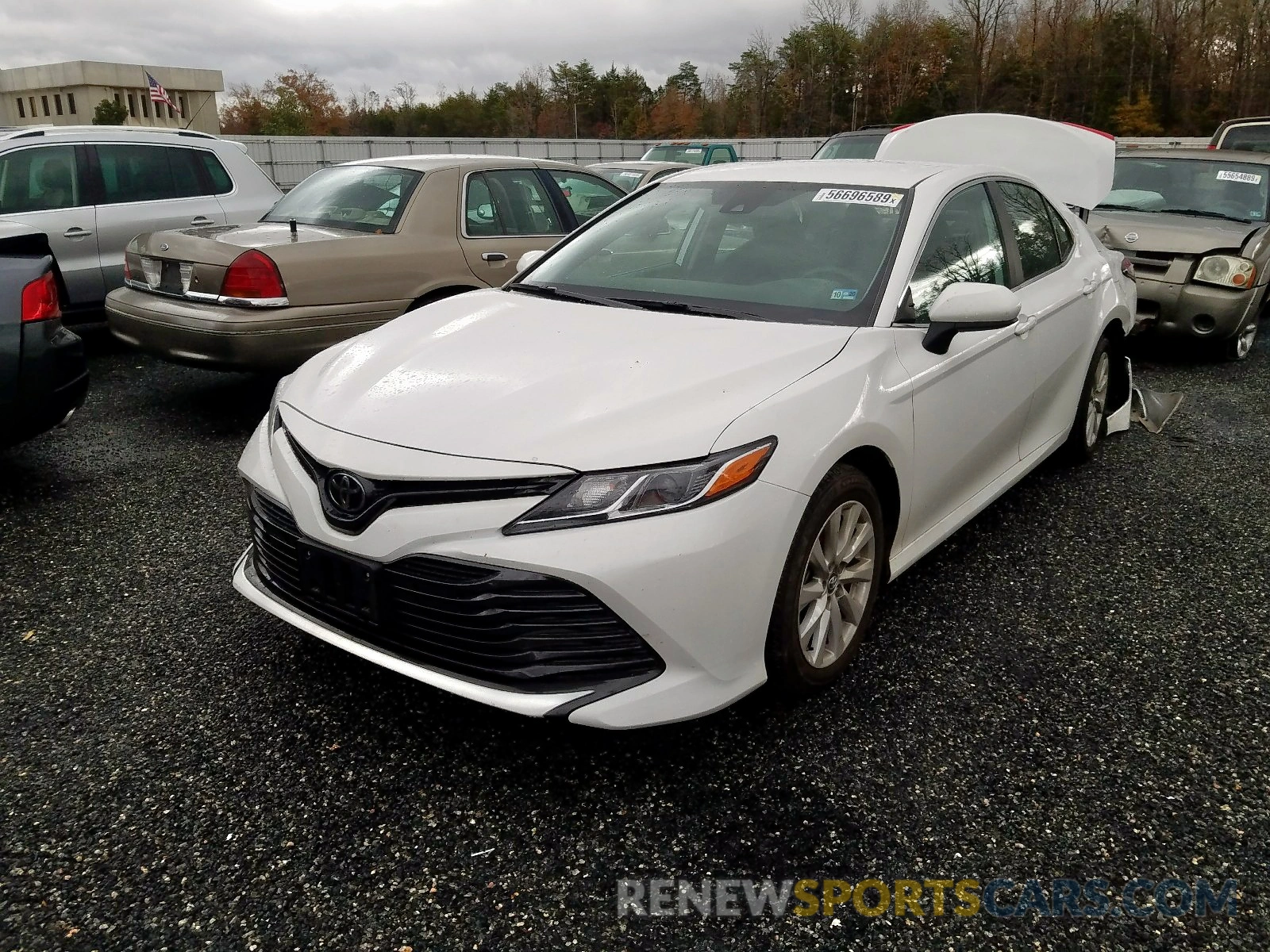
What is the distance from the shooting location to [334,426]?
2578mm

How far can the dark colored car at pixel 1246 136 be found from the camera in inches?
450

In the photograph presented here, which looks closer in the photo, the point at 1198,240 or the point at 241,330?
the point at 241,330

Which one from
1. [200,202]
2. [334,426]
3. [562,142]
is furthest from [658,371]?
[562,142]

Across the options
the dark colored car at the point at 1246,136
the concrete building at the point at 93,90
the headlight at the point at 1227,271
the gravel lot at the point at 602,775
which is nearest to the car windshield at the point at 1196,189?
the headlight at the point at 1227,271

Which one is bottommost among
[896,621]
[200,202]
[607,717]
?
[896,621]

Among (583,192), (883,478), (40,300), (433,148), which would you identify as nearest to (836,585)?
(883,478)

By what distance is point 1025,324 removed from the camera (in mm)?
3709

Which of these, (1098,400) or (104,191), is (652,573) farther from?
(104,191)

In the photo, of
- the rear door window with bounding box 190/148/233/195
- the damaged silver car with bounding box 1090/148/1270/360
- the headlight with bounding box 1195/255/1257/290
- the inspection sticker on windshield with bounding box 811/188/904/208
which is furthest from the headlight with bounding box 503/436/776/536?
the rear door window with bounding box 190/148/233/195

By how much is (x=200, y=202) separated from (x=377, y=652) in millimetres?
6353

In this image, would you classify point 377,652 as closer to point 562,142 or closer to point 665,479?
point 665,479

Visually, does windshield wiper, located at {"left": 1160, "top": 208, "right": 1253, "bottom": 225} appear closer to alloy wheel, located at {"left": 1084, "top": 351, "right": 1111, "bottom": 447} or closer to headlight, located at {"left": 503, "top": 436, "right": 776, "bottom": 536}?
alloy wheel, located at {"left": 1084, "top": 351, "right": 1111, "bottom": 447}

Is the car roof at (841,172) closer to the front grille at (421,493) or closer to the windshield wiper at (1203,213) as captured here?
the front grille at (421,493)

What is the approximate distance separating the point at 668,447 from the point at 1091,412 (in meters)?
3.28
